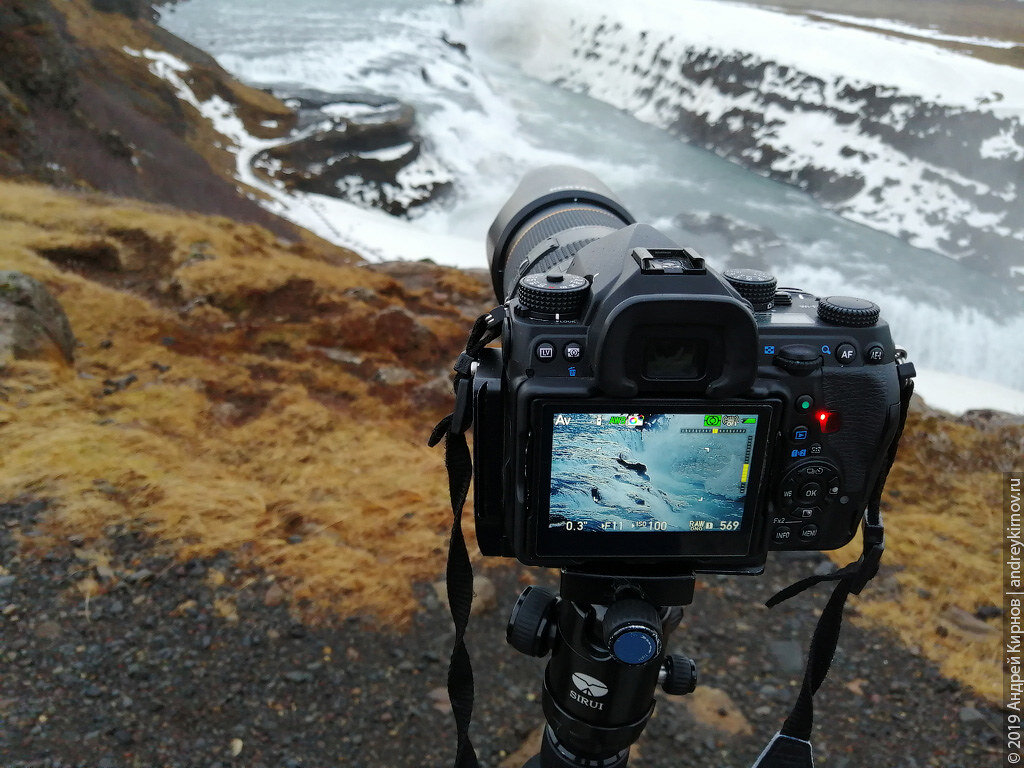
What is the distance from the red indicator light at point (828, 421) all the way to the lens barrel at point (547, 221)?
84 cm

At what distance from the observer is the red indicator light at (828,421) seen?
1604 mm

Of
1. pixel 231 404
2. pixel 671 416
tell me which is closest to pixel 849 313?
pixel 671 416

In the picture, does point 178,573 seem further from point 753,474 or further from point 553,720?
point 753,474

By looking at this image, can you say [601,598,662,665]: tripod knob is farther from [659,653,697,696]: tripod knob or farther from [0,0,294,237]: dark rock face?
[0,0,294,237]: dark rock face

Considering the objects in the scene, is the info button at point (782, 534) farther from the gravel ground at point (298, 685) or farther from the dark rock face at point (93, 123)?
the dark rock face at point (93, 123)

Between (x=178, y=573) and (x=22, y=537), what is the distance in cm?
71

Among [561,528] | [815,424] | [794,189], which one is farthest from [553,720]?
[794,189]

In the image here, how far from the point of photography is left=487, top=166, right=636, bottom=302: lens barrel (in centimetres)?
214

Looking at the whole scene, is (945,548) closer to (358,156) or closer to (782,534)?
(782,534)

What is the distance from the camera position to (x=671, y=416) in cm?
145

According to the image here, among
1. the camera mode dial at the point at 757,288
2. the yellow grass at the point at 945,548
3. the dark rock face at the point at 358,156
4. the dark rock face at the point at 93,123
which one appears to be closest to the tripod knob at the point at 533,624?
the camera mode dial at the point at 757,288

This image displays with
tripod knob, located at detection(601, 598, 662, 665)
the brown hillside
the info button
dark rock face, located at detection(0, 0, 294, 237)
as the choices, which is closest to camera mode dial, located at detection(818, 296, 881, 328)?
the info button

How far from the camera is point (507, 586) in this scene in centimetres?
369

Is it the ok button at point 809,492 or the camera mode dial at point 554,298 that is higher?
the camera mode dial at point 554,298
